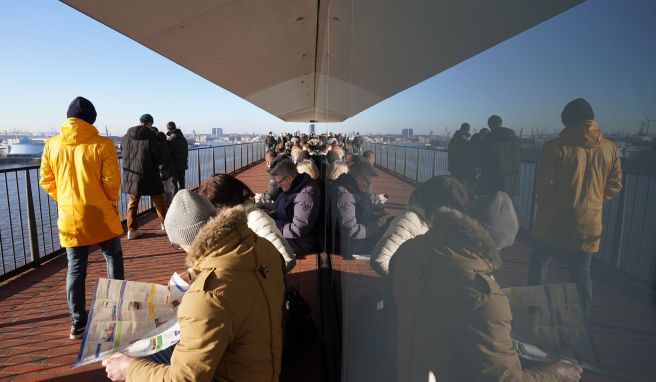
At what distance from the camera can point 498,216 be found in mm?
426

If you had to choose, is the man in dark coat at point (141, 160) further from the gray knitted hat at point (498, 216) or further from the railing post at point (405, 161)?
the gray knitted hat at point (498, 216)

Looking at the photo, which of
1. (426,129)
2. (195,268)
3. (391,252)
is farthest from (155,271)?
(426,129)

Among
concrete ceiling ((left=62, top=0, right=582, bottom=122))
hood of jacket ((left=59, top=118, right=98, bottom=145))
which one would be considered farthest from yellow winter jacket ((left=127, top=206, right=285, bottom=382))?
hood of jacket ((left=59, top=118, right=98, bottom=145))

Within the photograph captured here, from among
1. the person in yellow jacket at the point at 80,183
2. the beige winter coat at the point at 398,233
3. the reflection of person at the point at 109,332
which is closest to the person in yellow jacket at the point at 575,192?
the beige winter coat at the point at 398,233

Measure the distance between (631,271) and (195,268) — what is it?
4.79 ft

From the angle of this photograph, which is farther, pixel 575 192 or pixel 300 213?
pixel 300 213

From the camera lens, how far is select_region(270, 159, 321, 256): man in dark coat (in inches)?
148

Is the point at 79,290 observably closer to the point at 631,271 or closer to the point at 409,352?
the point at 409,352

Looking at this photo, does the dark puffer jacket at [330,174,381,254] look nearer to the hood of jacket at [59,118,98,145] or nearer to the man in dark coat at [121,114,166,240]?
the hood of jacket at [59,118,98,145]

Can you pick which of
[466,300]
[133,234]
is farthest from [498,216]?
[133,234]

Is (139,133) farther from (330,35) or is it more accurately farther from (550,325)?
(550,325)

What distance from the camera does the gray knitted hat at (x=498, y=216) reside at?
398mm

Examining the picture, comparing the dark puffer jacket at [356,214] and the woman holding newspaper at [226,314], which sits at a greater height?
the dark puffer jacket at [356,214]

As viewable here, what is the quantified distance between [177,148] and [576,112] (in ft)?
24.9
